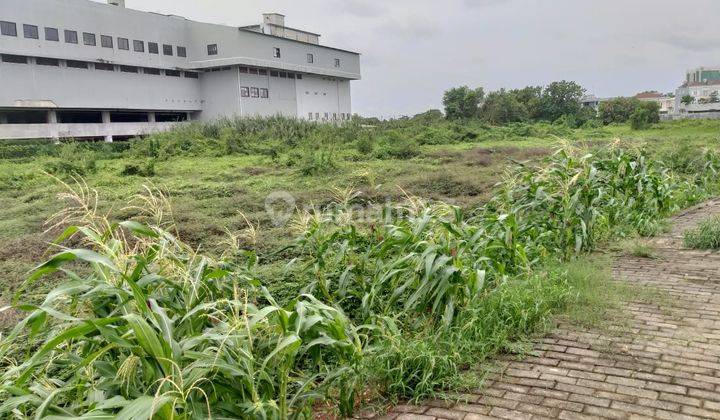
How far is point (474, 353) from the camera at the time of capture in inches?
113

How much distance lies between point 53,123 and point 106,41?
556 cm

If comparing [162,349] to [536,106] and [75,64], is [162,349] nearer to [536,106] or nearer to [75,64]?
[75,64]

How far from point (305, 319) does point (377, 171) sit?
1094cm

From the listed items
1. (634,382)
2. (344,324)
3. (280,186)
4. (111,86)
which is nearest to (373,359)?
(344,324)

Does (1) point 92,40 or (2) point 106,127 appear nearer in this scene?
(1) point 92,40

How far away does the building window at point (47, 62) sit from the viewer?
25984 mm

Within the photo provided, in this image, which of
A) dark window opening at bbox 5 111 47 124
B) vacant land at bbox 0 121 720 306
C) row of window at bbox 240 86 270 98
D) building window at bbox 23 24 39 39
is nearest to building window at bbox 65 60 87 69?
building window at bbox 23 24 39 39

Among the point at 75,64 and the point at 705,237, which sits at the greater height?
the point at 75,64

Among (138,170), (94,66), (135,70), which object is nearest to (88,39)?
(94,66)

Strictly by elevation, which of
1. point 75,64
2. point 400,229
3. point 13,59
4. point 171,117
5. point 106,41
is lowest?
point 400,229

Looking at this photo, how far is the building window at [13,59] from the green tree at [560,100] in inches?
1174

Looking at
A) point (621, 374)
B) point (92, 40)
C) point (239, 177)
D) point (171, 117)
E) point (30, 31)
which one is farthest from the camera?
point (171, 117)

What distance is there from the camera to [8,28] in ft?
80.5

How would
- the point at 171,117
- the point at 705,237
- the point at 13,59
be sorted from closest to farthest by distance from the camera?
the point at 705,237, the point at 13,59, the point at 171,117
